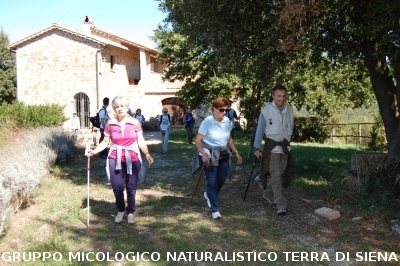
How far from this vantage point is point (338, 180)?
7.72 metres

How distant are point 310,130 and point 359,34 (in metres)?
17.7

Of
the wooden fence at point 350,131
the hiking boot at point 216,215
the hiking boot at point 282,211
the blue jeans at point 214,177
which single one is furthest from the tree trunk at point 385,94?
the wooden fence at point 350,131

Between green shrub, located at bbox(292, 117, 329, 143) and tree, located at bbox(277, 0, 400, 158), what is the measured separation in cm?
1580

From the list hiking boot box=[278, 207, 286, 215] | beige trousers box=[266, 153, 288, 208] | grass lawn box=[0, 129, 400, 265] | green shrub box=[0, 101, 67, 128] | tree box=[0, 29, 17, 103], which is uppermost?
tree box=[0, 29, 17, 103]

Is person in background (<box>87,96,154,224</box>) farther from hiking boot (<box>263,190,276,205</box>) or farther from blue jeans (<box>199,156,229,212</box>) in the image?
hiking boot (<box>263,190,276,205</box>)

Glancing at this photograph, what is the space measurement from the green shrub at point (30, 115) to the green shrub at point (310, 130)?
14.2 m

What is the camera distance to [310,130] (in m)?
24.8

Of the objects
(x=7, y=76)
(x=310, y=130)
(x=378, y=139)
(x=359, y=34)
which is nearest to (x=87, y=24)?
(x=7, y=76)

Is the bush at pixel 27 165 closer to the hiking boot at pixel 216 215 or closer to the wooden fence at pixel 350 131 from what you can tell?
the hiking boot at pixel 216 215

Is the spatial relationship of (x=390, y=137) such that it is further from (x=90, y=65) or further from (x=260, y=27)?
(x=90, y=65)

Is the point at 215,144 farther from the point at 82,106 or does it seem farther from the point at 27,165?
the point at 82,106

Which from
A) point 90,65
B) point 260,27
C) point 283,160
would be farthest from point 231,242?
point 90,65

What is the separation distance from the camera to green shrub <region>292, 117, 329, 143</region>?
2466 centimetres

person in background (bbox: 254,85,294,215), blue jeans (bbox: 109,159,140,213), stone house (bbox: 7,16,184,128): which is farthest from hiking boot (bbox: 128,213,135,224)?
stone house (bbox: 7,16,184,128)
